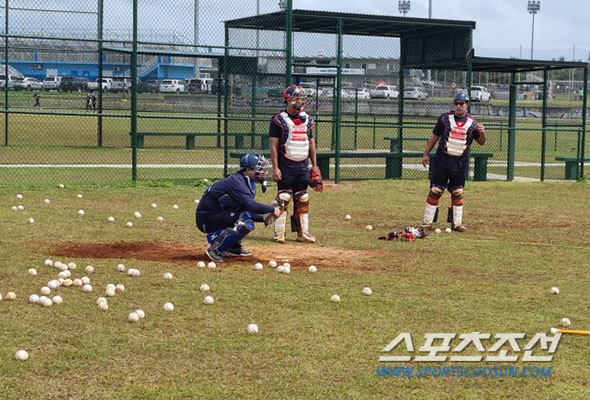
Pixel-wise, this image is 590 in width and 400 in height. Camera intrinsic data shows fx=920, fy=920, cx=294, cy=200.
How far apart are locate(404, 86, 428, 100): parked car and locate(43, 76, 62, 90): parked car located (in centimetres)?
1028

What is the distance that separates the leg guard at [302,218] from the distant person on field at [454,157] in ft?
7.10

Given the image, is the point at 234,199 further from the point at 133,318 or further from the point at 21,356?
the point at 21,356

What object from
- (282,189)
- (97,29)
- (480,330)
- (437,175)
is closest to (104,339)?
(480,330)

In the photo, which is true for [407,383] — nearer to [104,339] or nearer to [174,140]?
[104,339]

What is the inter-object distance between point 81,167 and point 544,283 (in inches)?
618

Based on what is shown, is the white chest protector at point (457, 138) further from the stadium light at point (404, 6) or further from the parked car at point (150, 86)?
the stadium light at point (404, 6)

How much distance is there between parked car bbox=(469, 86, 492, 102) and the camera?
24228mm

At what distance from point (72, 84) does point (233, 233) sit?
19680 mm

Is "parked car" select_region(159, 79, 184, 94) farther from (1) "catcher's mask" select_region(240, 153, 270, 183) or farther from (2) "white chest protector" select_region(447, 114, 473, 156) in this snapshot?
(1) "catcher's mask" select_region(240, 153, 270, 183)

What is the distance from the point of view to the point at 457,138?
1437 centimetres

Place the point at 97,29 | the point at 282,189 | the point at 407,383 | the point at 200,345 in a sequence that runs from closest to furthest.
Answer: the point at 407,383
the point at 200,345
the point at 282,189
the point at 97,29

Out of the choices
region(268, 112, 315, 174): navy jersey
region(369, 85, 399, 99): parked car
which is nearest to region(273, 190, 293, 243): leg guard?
region(268, 112, 315, 174): navy jersey

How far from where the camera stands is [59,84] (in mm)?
28328

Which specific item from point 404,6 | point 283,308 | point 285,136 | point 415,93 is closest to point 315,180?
point 285,136
